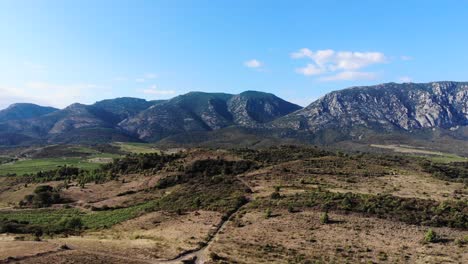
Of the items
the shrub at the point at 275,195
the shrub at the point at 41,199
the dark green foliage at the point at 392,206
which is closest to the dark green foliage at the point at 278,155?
the shrub at the point at 275,195

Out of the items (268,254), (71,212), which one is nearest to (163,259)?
(268,254)

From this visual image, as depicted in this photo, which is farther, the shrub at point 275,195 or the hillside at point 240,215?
the shrub at point 275,195

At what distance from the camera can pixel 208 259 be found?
1740 inches

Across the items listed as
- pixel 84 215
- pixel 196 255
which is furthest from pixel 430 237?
pixel 84 215

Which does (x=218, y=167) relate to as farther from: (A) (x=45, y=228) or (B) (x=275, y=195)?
(A) (x=45, y=228)

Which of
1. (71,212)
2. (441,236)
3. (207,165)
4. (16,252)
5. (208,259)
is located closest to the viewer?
(16,252)

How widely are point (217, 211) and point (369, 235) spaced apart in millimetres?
25851

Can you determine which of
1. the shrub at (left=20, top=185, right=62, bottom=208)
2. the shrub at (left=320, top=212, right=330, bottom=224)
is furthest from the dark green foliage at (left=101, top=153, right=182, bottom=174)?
the shrub at (left=320, top=212, right=330, bottom=224)

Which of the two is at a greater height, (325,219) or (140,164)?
(140,164)

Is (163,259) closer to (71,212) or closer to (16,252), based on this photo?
(16,252)

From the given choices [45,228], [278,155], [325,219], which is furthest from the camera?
[278,155]

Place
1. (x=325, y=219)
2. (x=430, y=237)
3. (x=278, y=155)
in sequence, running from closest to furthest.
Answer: (x=430, y=237), (x=325, y=219), (x=278, y=155)

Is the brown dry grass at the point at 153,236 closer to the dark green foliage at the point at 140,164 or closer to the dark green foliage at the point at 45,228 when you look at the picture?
the dark green foliage at the point at 45,228

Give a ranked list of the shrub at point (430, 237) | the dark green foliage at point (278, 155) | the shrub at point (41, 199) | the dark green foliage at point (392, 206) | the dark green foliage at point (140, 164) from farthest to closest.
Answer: the dark green foliage at point (278, 155)
the dark green foliage at point (140, 164)
the shrub at point (41, 199)
the dark green foliage at point (392, 206)
the shrub at point (430, 237)
